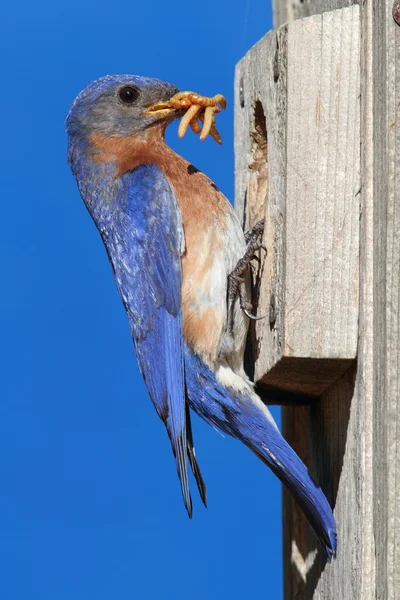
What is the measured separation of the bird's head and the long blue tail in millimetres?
932

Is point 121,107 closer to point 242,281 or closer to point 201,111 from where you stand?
point 201,111

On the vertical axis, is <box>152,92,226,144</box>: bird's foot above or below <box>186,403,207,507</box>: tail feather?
above

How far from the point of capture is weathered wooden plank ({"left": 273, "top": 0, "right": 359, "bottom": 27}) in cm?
307

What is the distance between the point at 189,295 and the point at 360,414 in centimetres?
76

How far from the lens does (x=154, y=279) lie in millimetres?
3174

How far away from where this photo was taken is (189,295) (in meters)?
3.11

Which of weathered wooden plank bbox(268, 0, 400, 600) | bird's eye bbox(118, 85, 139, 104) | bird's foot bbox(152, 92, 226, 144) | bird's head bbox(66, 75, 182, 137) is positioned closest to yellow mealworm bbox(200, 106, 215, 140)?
bird's foot bbox(152, 92, 226, 144)

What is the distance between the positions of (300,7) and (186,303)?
139 cm

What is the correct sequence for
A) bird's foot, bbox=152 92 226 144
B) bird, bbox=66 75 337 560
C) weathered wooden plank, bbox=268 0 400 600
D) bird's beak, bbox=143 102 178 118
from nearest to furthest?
weathered wooden plank, bbox=268 0 400 600
bird, bbox=66 75 337 560
bird's foot, bbox=152 92 226 144
bird's beak, bbox=143 102 178 118

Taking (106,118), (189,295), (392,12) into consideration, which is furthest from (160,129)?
(392,12)

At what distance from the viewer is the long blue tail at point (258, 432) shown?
276 centimetres

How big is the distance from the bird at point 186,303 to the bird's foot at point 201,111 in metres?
0.02

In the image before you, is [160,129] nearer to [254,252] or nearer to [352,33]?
[254,252]

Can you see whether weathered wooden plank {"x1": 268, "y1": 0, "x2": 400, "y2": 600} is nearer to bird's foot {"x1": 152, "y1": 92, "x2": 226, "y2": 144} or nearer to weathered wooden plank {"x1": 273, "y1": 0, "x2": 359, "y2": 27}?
weathered wooden plank {"x1": 273, "y1": 0, "x2": 359, "y2": 27}
